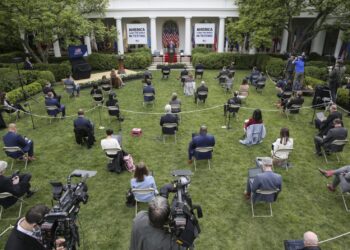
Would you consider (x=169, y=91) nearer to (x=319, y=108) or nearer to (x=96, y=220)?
(x=319, y=108)

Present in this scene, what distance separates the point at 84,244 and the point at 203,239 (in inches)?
98.2

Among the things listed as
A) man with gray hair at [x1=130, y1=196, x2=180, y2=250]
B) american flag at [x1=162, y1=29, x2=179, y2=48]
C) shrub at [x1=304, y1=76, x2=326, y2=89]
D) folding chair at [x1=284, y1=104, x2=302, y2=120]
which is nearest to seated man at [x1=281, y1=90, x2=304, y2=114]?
folding chair at [x1=284, y1=104, x2=302, y2=120]

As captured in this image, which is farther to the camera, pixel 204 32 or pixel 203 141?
pixel 204 32

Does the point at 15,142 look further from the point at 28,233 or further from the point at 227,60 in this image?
the point at 227,60

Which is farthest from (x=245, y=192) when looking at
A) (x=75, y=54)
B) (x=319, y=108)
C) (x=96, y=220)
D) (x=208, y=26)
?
(x=208, y=26)

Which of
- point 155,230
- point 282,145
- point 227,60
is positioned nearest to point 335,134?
point 282,145

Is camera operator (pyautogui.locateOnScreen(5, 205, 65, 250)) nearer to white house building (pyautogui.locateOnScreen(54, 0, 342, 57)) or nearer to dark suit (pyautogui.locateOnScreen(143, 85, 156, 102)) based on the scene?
dark suit (pyautogui.locateOnScreen(143, 85, 156, 102))

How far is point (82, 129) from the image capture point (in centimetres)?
992

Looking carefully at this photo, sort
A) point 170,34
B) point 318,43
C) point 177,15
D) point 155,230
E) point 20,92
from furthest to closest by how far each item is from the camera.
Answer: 1. point 170,34
2. point 318,43
3. point 177,15
4. point 20,92
5. point 155,230

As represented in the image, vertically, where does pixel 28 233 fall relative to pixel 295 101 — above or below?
above

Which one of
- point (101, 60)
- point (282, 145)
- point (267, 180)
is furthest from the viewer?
point (101, 60)

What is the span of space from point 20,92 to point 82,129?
7731 millimetres

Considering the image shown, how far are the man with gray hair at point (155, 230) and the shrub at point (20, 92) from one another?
13.6m

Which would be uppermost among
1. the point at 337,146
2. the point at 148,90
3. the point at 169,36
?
the point at 169,36
